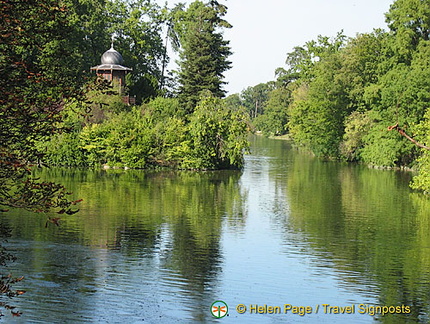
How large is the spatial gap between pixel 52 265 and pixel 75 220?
20.8 feet

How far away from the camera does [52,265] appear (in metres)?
16.3

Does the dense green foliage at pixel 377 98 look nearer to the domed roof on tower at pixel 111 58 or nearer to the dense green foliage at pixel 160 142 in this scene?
the dense green foliage at pixel 160 142

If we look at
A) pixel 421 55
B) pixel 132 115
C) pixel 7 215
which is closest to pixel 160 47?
pixel 132 115

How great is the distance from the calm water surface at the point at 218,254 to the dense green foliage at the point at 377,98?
10288 millimetres

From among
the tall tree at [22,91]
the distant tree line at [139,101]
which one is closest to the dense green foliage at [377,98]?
the distant tree line at [139,101]

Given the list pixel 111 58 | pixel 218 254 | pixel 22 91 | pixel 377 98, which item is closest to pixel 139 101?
pixel 111 58

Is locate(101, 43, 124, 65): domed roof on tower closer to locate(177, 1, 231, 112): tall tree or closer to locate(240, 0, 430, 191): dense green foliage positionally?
locate(177, 1, 231, 112): tall tree

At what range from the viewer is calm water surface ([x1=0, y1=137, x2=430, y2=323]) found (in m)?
13.5

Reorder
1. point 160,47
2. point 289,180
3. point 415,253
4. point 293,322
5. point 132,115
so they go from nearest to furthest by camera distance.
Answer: point 293,322 → point 415,253 → point 289,180 → point 132,115 → point 160,47

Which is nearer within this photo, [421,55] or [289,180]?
[289,180]

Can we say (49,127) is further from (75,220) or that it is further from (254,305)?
(75,220)

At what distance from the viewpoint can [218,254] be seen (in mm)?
18406
